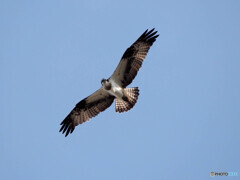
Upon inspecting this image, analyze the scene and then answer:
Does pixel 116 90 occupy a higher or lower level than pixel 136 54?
lower

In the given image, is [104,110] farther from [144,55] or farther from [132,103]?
[144,55]

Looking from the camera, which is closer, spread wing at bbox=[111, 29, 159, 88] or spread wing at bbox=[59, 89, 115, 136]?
spread wing at bbox=[111, 29, 159, 88]

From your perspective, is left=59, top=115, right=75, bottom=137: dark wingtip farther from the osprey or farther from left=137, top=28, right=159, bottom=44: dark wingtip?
left=137, top=28, right=159, bottom=44: dark wingtip

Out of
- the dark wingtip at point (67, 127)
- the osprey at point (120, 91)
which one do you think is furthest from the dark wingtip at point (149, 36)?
the dark wingtip at point (67, 127)

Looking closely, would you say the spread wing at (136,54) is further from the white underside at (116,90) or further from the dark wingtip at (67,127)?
the dark wingtip at (67,127)

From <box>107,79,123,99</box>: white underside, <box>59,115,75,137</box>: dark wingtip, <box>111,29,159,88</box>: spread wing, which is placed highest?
<box>111,29,159,88</box>: spread wing

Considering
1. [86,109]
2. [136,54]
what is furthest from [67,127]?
[136,54]

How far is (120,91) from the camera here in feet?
44.1

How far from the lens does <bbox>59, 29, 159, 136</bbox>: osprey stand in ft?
43.2

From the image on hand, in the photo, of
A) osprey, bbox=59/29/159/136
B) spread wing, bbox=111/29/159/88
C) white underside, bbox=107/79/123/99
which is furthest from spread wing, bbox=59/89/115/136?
spread wing, bbox=111/29/159/88

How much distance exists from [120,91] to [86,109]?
150 centimetres

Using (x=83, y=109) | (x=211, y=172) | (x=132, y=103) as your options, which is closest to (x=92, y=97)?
(x=83, y=109)

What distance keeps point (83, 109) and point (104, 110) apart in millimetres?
760

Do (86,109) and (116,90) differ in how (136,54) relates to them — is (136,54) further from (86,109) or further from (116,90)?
(86,109)
